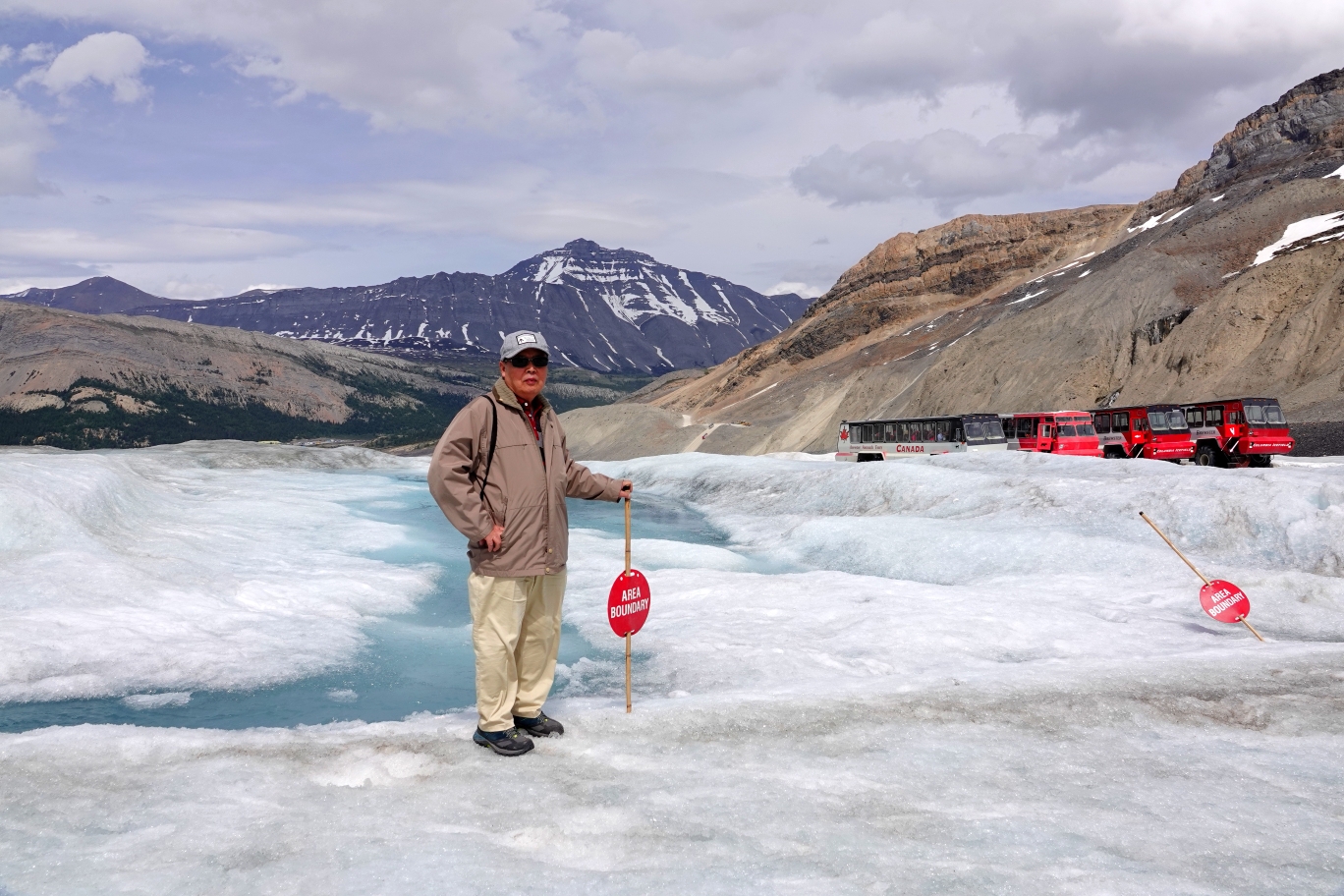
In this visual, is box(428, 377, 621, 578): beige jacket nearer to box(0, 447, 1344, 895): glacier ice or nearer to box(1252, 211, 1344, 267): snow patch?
box(0, 447, 1344, 895): glacier ice

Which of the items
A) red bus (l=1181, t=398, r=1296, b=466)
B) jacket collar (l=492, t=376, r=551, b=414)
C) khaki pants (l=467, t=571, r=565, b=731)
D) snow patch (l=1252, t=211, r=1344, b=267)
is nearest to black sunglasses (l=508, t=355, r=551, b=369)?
jacket collar (l=492, t=376, r=551, b=414)

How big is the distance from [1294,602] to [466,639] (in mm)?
12623

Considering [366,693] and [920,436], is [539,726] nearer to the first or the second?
[366,693]

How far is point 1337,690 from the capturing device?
8141mm

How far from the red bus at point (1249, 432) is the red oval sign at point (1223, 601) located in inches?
1101

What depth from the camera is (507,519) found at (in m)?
6.47

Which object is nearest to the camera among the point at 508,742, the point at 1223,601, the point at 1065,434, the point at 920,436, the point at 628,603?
the point at 508,742

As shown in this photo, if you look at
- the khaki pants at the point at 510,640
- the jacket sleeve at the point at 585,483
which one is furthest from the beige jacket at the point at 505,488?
the jacket sleeve at the point at 585,483

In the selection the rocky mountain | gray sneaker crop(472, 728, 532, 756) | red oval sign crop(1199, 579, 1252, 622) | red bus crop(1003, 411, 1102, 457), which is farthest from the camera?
the rocky mountain

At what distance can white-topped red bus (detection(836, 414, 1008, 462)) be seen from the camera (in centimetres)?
4444

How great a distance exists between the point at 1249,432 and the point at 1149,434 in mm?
5349

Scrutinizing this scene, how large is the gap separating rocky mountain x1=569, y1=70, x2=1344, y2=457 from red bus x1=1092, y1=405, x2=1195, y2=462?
1115cm

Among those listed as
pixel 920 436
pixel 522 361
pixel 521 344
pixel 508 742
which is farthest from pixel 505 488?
pixel 920 436

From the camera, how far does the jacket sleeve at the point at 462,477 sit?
20.3 feet
